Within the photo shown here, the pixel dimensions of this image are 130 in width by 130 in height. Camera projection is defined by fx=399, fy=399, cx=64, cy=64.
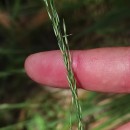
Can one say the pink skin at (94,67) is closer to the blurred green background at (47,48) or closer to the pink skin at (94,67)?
the pink skin at (94,67)

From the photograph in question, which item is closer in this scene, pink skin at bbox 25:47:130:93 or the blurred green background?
pink skin at bbox 25:47:130:93

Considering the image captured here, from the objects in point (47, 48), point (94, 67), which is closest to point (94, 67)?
point (94, 67)

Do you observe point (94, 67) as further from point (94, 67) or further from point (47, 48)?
point (47, 48)

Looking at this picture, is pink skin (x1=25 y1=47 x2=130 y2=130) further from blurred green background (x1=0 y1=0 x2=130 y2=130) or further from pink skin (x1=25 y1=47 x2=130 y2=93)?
blurred green background (x1=0 y1=0 x2=130 y2=130)

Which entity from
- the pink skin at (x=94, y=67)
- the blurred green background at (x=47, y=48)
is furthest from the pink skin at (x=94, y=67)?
the blurred green background at (x=47, y=48)

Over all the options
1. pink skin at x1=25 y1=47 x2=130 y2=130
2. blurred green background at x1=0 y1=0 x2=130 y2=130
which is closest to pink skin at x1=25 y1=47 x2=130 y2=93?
pink skin at x1=25 y1=47 x2=130 y2=130

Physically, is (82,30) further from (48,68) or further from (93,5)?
(48,68)

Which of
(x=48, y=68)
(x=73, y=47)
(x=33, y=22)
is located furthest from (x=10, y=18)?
(x=48, y=68)
